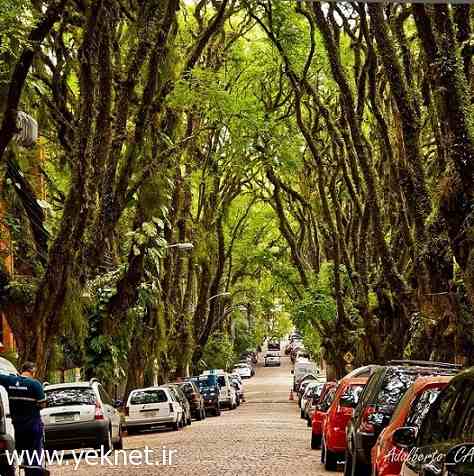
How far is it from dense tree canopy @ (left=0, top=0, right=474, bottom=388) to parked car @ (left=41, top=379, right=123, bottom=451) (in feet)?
2.51

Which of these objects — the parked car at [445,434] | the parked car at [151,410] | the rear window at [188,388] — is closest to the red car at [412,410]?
the parked car at [445,434]

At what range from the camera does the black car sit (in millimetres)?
13445

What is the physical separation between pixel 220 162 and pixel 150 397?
1111 cm

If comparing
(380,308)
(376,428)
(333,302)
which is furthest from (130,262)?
(376,428)

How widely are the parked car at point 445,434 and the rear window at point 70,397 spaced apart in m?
13.5

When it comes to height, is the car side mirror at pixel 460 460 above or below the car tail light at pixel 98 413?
above

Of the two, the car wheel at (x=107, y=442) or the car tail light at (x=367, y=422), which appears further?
the car wheel at (x=107, y=442)

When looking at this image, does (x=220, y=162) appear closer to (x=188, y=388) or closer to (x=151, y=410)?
(x=188, y=388)

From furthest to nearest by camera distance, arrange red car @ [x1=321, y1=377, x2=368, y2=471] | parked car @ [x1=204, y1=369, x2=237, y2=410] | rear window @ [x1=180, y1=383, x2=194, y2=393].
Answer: parked car @ [x1=204, y1=369, x2=237, y2=410] < rear window @ [x1=180, y1=383, x2=194, y2=393] < red car @ [x1=321, y1=377, x2=368, y2=471]

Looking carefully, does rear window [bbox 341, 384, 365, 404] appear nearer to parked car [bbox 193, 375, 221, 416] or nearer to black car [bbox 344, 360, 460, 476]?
black car [bbox 344, 360, 460, 476]

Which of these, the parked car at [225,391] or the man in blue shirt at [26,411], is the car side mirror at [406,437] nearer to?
the man in blue shirt at [26,411]

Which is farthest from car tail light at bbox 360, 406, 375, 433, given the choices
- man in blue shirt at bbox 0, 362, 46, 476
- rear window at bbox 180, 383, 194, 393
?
rear window at bbox 180, 383, 194, 393

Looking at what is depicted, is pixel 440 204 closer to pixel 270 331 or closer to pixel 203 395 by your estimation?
pixel 203 395

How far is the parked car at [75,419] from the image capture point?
21750mm
